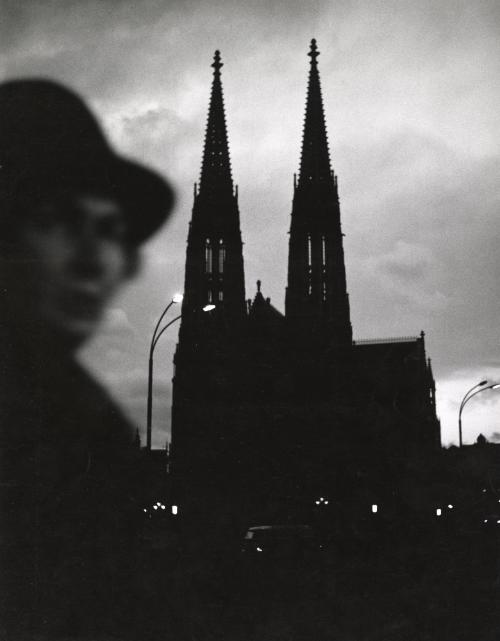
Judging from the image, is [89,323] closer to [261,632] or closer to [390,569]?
[261,632]

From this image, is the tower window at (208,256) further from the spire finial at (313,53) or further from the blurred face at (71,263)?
the blurred face at (71,263)

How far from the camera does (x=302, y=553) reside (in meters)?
23.0

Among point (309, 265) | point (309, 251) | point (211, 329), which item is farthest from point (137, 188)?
point (309, 251)

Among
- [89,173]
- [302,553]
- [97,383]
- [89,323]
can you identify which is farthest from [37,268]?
[302,553]

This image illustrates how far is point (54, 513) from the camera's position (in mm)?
18438

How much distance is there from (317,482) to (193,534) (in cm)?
3262

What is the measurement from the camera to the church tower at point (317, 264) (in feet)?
250

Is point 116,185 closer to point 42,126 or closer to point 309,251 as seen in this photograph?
point 42,126

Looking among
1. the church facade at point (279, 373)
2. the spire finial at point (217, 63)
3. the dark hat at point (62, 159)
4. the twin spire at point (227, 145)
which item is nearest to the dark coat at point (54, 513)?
the dark hat at point (62, 159)

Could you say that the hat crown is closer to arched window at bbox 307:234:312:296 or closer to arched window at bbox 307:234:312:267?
arched window at bbox 307:234:312:296

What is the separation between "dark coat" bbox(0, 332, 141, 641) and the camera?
1263 cm

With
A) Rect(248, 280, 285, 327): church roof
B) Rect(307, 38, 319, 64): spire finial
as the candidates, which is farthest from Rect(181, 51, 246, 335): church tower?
Rect(307, 38, 319, 64): spire finial

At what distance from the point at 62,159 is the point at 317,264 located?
6453 cm

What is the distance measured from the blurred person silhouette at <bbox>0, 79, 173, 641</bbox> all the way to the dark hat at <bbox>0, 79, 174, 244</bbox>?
2 cm
